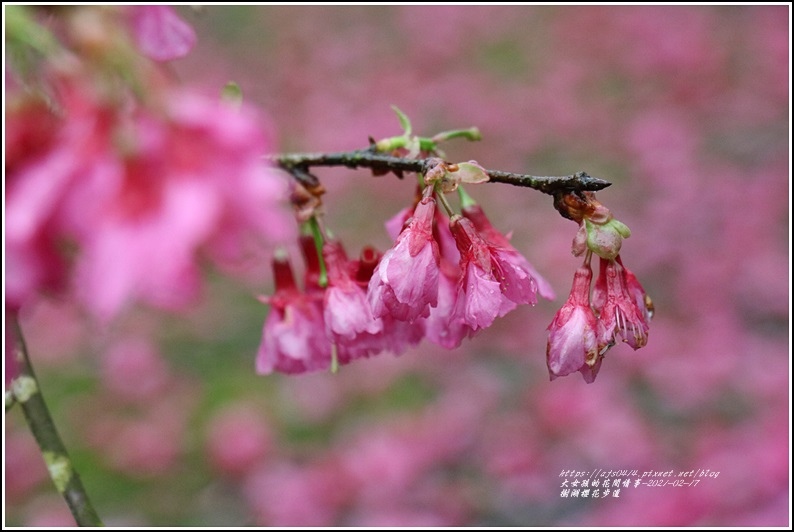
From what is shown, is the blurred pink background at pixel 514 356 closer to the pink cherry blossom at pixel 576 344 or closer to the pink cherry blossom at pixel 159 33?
the pink cherry blossom at pixel 159 33

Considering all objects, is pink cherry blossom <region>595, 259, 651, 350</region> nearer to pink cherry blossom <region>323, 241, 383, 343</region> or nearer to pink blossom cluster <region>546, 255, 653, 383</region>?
pink blossom cluster <region>546, 255, 653, 383</region>

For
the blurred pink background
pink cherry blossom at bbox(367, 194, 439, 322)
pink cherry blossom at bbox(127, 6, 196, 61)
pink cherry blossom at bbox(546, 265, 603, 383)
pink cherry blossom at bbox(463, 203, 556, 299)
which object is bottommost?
pink cherry blossom at bbox(546, 265, 603, 383)

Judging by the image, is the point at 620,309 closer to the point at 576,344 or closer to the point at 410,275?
the point at 576,344

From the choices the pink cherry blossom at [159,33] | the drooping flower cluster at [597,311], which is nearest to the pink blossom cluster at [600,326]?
the drooping flower cluster at [597,311]

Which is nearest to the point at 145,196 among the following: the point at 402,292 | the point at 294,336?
the point at 402,292

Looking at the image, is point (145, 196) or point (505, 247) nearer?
point (145, 196)

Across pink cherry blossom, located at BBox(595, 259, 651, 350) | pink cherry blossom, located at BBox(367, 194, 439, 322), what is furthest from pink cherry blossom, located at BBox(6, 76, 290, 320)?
pink cherry blossom, located at BBox(595, 259, 651, 350)
